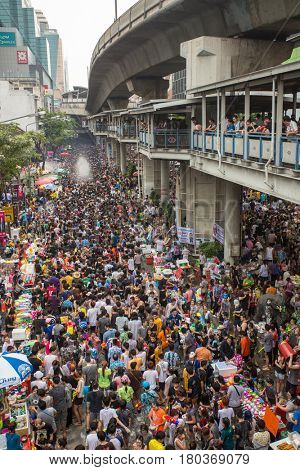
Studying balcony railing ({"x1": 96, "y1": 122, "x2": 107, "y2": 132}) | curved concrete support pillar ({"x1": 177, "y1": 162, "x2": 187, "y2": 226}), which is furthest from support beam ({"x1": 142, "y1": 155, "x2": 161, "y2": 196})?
balcony railing ({"x1": 96, "y1": 122, "x2": 107, "y2": 132})

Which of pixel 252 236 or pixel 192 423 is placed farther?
pixel 252 236

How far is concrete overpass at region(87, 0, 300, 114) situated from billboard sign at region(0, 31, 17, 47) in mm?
78995

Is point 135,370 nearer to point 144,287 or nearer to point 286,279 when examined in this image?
point 144,287

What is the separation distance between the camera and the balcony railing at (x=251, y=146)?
427 inches

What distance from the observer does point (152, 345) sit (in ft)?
34.7

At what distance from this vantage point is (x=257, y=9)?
16906 millimetres

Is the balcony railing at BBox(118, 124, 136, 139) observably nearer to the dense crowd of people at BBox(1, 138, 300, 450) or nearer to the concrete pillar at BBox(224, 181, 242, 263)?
the dense crowd of people at BBox(1, 138, 300, 450)

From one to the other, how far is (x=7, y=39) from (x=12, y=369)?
11579 centimetres

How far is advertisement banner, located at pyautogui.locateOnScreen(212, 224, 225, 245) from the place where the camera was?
20.6m

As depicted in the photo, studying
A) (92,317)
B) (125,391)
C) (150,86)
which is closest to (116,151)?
(150,86)

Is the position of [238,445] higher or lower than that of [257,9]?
lower

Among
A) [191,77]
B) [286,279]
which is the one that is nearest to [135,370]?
[286,279]

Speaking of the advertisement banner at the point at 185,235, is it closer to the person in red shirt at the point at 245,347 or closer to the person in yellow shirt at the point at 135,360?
the person in red shirt at the point at 245,347

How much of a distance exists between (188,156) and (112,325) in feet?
35.4
